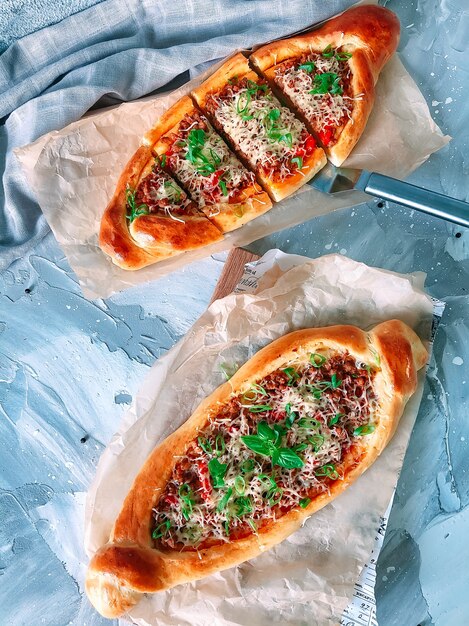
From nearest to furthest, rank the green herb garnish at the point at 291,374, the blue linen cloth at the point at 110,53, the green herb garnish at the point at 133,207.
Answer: the green herb garnish at the point at 291,374, the green herb garnish at the point at 133,207, the blue linen cloth at the point at 110,53

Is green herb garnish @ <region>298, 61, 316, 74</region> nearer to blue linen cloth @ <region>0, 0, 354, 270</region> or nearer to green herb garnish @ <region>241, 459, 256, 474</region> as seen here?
blue linen cloth @ <region>0, 0, 354, 270</region>

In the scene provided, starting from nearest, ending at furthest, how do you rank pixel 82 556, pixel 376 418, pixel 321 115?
pixel 376 418, pixel 321 115, pixel 82 556

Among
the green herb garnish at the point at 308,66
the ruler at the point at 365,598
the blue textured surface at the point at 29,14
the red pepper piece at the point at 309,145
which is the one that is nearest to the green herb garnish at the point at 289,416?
the ruler at the point at 365,598

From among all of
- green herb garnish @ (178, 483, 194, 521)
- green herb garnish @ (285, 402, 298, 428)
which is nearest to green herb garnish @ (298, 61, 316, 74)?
green herb garnish @ (285, 402, 298, 428)

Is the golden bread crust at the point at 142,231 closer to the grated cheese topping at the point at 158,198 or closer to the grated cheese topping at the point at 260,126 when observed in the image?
the grated cheese topping at the point at 158,198

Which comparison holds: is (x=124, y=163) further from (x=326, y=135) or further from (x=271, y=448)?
(x=271, y=448)

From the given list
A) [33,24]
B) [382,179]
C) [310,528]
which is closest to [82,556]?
[310,528]

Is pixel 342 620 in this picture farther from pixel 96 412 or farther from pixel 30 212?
pixel 30 212
